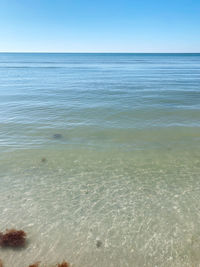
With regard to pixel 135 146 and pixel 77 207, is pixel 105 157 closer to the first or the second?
pixel 135 146

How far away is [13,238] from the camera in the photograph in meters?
6.30

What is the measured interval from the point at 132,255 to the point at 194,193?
4331 millimetres

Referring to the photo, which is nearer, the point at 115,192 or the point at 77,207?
the point at 77,207

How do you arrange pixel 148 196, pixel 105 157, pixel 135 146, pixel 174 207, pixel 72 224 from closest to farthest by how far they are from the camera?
pixel 72 224 → pixel 174 207 → pixel 148 196 → pixel 105 157 → pixel 135 146

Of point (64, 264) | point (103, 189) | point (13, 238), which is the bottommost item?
point (64, 264)

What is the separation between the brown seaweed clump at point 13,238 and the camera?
6.17m

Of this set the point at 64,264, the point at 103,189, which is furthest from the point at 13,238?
the point at 103,189

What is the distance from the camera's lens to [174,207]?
7.66m

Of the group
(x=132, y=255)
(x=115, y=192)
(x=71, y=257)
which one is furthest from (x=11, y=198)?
(x=132, y=255)

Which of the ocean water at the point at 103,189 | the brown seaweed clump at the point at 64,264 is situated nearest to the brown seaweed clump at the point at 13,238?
the ocean water at the point at 103,189

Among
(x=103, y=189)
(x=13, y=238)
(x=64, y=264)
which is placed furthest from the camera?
(x=103, y=189)

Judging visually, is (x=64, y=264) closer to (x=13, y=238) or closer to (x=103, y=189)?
(x=13, y=238)

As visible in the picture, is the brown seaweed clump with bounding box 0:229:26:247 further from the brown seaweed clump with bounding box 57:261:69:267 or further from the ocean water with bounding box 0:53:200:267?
the brown seaweed clump with bounding box 57:261:69:267

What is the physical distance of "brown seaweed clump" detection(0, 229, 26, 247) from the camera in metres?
6.17
